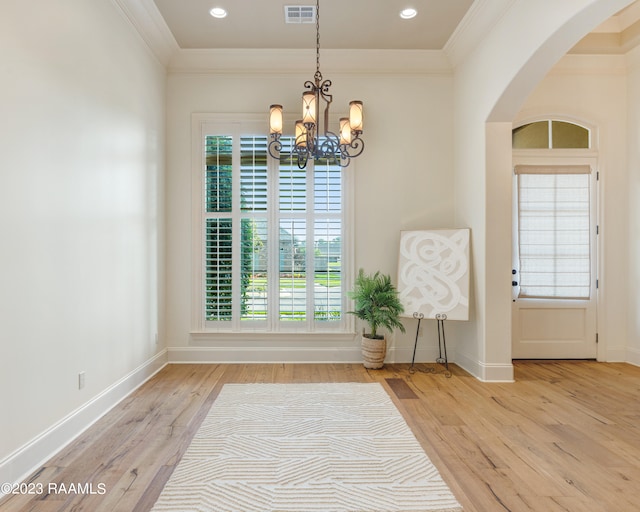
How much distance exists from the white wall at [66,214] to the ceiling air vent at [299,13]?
4.67 ft

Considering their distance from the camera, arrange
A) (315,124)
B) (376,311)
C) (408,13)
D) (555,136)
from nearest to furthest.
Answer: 1. (315,124)
2. (408,13)
3. (376,311)
4. (555,136)

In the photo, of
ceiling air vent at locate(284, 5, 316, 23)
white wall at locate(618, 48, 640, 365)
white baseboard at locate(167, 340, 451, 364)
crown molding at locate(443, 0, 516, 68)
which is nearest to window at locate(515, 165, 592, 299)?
white wall at locate(618, 48, 640, 365)

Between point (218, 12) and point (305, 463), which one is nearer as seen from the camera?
point (305, 463)

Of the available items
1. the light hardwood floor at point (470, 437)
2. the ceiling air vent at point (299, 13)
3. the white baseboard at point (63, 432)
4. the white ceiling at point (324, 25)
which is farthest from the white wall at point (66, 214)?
the ceiling air vent at point (299, 13)

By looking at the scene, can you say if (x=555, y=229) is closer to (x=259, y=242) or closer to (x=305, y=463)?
(x=259, y=242)

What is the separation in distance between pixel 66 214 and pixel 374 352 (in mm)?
3080

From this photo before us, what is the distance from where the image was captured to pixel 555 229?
4742 millimetres

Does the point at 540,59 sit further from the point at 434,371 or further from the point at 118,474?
the point at 118,474

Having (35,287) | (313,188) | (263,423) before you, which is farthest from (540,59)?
(35,287)

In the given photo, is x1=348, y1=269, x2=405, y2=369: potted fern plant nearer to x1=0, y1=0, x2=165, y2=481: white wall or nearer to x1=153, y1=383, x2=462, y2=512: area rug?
x1=153, y1=383, x2=462, y2=512: area rug

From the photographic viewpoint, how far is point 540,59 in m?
3.15

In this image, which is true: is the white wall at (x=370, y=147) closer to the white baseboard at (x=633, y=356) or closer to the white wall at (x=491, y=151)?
the white wall at (x=491, y=151)

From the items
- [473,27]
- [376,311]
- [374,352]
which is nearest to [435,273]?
[376,311]

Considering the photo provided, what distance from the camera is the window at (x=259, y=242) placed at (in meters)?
4.62
